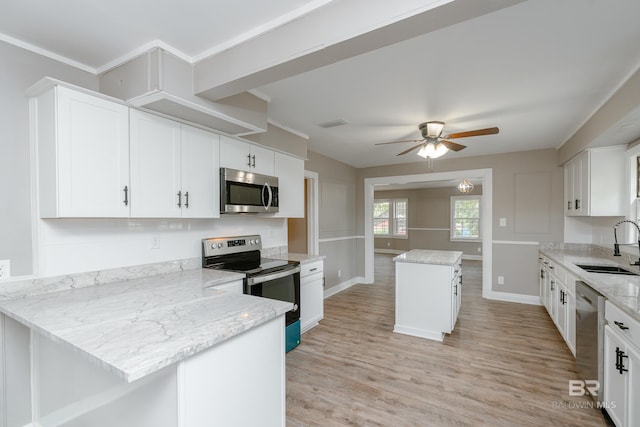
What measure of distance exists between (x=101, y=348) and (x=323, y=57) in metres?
1.66

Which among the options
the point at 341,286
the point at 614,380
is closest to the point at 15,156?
the point at 614,380

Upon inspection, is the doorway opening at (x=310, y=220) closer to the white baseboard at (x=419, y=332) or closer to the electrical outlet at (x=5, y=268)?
the white baseboard at (x=419, y=332)

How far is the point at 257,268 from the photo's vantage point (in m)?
2.72

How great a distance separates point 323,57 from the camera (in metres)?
1.62

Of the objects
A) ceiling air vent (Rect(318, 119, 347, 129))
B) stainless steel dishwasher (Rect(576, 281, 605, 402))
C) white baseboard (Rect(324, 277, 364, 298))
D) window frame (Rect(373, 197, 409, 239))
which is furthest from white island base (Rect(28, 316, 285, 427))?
window frame (Rect(373, 197, 409, 239))

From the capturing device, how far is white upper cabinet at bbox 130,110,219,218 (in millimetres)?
2064

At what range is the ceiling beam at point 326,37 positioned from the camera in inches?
50.0

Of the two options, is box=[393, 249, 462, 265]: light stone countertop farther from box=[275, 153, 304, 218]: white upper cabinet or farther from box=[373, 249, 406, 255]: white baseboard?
box=[373, 249, 406, 255]: white baseboard

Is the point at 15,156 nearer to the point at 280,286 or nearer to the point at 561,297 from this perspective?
the point at 280,286

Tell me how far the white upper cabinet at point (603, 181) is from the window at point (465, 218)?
5.87 metres

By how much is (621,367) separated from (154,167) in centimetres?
323

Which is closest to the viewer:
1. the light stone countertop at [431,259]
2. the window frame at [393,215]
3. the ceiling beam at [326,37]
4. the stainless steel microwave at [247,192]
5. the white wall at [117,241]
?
the ceiling beam at [326,37]

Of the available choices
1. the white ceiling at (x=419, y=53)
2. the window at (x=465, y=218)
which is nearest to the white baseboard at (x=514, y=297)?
the white ceiling at (x=419, y=53)

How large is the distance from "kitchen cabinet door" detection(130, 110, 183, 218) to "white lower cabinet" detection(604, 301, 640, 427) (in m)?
2.98
